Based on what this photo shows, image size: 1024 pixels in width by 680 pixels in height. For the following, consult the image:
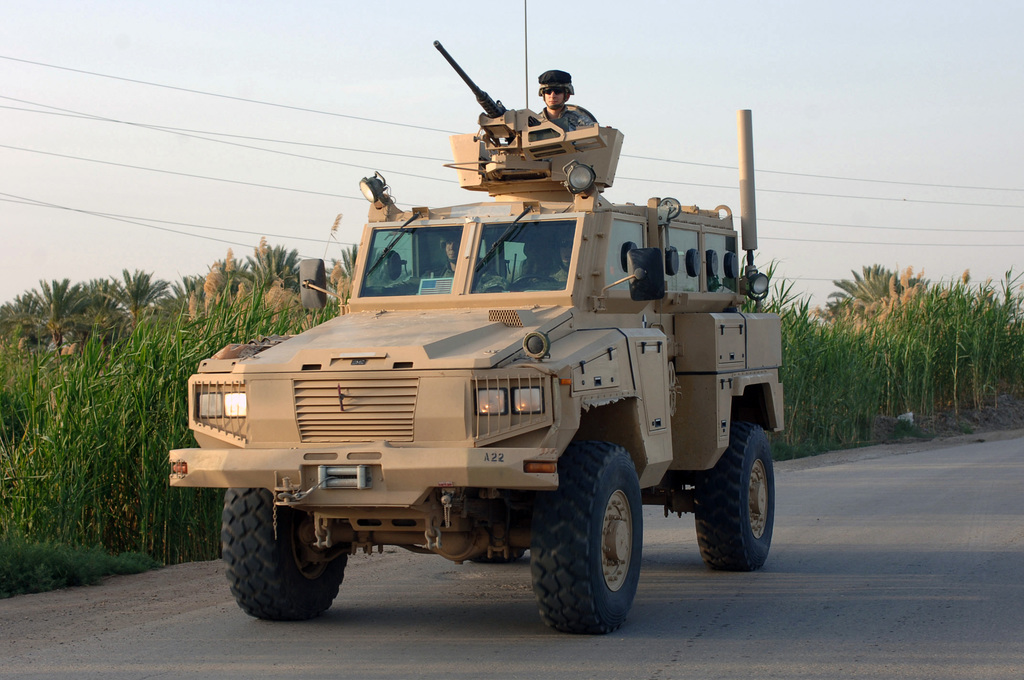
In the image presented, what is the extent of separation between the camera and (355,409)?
6.63 meters

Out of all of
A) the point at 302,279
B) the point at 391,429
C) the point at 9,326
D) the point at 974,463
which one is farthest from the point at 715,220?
the point at 9,326

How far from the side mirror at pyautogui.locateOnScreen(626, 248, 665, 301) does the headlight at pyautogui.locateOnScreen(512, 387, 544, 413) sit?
1484mm

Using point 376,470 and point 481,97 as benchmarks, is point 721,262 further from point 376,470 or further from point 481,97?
point 376,470

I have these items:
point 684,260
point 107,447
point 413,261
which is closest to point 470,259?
point 413,261

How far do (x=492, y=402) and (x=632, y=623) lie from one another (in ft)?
5.90

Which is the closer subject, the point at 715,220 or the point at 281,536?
the point at 281,536

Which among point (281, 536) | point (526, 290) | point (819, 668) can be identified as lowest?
point (819, 668)

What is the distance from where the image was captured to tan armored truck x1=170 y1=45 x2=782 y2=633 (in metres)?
6.44

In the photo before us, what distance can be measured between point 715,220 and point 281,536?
4751 millimetres

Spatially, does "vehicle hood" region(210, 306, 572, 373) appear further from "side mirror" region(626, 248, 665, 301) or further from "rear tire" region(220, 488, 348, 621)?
"rear tire" region(220, 488, 348, 621)

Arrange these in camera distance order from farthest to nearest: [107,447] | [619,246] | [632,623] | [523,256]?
[107,447], [619,246], [523,256], [632,623]

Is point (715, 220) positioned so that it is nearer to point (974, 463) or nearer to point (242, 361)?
point (242, 361)

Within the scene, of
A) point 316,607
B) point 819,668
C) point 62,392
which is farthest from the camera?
point 62,392

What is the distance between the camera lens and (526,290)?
806 centimetres
